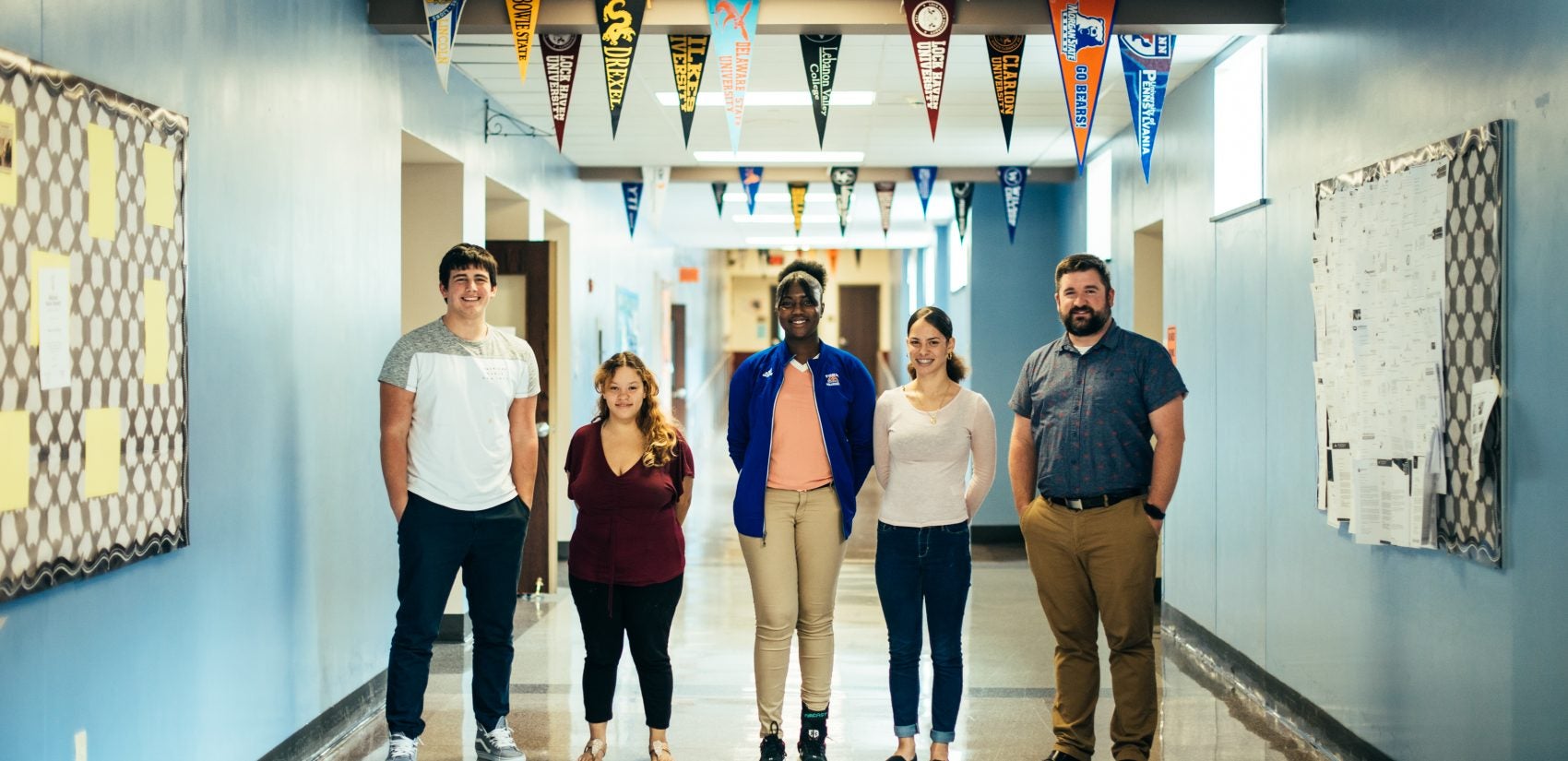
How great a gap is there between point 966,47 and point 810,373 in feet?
7.73

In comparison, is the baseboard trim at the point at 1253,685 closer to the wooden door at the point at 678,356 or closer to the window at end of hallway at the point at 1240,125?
the window at end of hallway at the point at 1240,125

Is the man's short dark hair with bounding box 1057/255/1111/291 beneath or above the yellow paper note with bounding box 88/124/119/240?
beneath

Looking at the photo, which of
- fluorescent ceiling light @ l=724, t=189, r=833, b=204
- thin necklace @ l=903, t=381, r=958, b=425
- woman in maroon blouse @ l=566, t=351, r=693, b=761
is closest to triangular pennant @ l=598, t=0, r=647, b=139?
woman in maroon blouse @ l=566, t=351, r=693, b=761

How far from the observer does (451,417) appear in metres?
3.78

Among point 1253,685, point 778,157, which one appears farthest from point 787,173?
point 1253,685

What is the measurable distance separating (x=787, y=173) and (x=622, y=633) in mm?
5604

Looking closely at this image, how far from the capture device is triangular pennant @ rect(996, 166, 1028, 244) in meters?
8.82

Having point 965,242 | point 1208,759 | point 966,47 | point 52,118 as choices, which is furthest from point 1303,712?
point 965,242

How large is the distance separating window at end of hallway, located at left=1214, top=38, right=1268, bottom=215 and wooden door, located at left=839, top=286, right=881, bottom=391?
63.2ft

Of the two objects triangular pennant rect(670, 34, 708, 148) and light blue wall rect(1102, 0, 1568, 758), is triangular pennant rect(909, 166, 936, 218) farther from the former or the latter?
triangular pennant rect(670, 34, 708, 148)

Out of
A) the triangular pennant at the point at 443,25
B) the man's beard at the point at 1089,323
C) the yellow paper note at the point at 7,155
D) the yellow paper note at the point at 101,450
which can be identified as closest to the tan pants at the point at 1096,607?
the man's beard at the point at 1089,323

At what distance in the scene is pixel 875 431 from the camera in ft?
12.3

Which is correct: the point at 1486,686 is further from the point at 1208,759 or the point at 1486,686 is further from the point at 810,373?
the point at 810,373

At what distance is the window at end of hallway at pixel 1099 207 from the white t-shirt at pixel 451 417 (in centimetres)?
498
